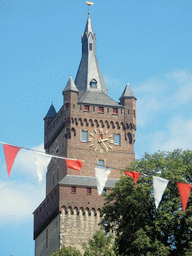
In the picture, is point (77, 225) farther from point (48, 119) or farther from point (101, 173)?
point (101, 173)

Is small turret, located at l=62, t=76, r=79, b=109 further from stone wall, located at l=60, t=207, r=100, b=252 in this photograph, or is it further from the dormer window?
stone wall, located at l=60, t=207, r=100, b=252

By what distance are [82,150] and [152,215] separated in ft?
83.7

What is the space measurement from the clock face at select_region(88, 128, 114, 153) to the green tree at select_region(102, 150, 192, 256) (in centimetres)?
2288

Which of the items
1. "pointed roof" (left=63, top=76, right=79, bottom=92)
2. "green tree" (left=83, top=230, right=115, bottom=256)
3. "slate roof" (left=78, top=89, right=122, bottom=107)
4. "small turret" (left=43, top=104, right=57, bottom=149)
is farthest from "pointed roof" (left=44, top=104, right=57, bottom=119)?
"green tree" (left=83, top=230, right=115, bottom=256)

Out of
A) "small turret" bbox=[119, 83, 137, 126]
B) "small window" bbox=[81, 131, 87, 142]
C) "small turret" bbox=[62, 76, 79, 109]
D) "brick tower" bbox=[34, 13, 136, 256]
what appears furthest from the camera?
"small turret" bbox=[119, 83, 137, 126]

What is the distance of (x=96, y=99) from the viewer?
7838 cm

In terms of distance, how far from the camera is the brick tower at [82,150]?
2862 inches

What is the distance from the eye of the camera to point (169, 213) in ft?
163

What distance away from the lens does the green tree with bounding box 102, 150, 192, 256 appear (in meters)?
49.1

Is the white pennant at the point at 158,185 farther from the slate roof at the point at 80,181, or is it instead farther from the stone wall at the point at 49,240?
the slate roof at the point at 80,181

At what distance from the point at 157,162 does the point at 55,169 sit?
26.9m

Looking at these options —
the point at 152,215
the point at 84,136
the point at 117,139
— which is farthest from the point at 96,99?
the point at 152,215

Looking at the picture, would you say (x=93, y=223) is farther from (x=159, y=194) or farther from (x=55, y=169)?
(x=159, y=194)

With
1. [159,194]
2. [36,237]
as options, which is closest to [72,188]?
[36,237]
